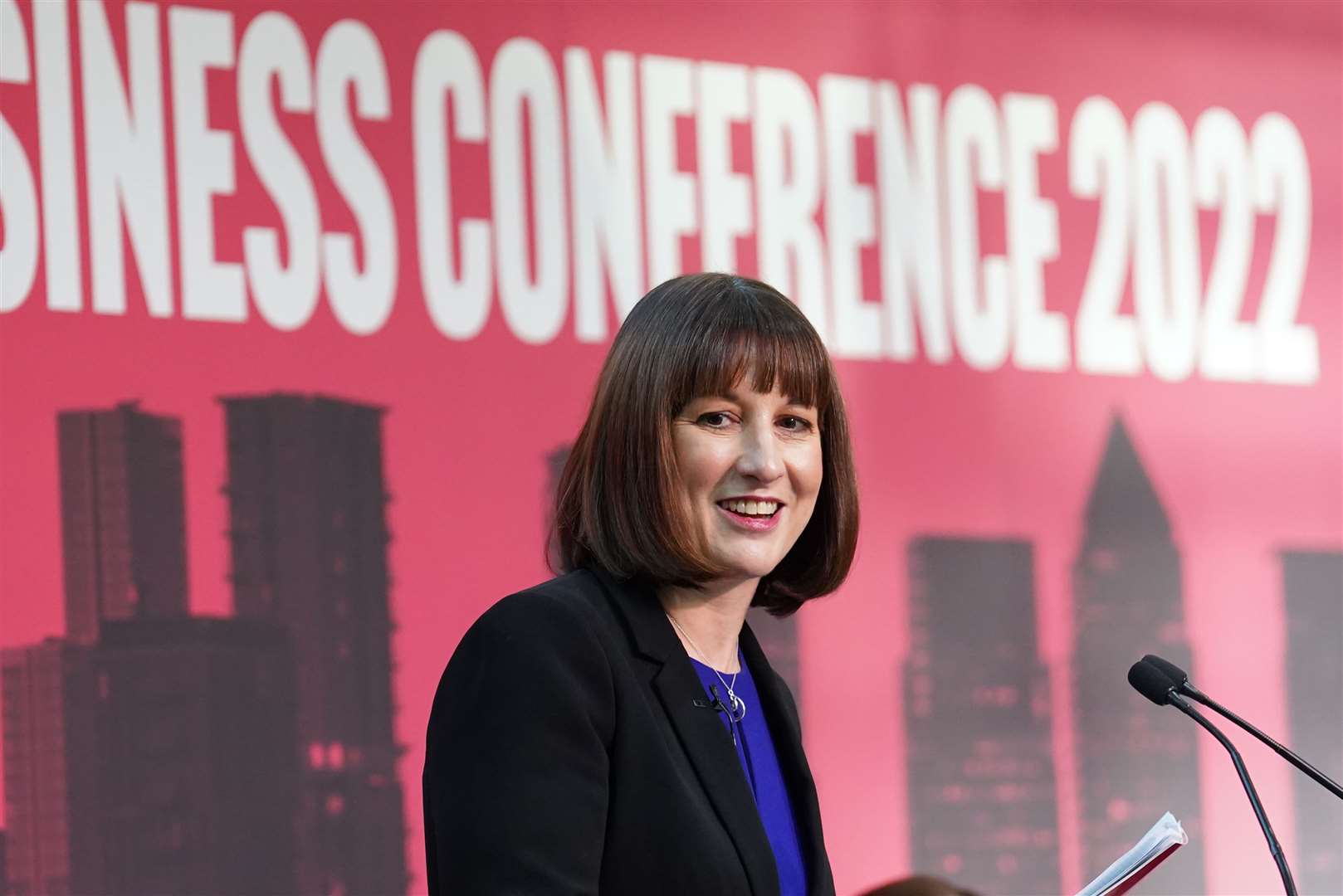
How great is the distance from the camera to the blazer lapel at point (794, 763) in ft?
5.83

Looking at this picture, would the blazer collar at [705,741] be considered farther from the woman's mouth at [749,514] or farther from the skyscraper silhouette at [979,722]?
the skyscraper silhouette at [979,722]

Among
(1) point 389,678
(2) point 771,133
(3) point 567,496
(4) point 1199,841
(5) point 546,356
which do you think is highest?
(2) point 771,133

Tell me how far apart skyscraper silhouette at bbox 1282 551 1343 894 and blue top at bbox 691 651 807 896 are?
257 cm

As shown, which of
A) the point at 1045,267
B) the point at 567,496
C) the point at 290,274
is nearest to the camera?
the point at 567,496

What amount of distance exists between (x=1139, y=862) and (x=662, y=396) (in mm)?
682

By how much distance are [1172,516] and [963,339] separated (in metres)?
0.68

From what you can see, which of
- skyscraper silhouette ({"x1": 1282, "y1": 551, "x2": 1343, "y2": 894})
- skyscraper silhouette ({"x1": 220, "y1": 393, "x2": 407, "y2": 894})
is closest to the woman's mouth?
skyscraper silhouette ({"x1": 220, "y1": 393, "x2": 407, "y2": 894})

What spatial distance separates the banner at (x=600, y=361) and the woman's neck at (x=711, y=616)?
54.3 inches

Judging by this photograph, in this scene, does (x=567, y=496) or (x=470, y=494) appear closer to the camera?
(x=567, y=496)

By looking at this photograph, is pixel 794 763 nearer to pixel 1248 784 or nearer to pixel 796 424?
pixel 796 424

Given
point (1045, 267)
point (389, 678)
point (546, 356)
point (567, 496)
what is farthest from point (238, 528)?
point (1045, 267)

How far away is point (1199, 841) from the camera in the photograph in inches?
154

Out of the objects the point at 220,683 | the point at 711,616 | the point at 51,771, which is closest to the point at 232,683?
the point at 220,683

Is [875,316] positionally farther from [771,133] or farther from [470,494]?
[470,494]
